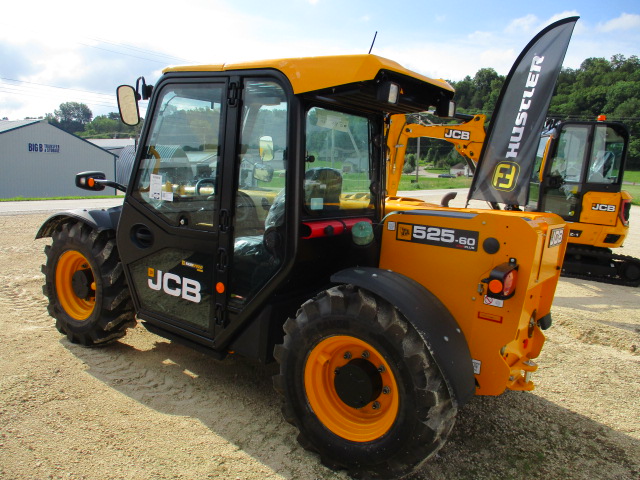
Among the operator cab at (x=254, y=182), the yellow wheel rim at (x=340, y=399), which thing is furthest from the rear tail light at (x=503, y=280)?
the operator cab at (x=254, y=182)

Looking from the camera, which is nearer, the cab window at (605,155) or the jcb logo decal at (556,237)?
the jcb logo decal at (556,237)

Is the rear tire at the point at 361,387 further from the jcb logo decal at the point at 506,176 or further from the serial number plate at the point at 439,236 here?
the jcb logo decal at the point at 506,176

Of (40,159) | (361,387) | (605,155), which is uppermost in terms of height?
(605,155)

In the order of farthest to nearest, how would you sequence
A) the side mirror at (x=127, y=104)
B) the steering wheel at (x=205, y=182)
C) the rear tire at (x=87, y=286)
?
the rear tire at (x=87, y=286) → the side mirror at (x=127, y=104) → the steering wheel at (x=205, y=182)

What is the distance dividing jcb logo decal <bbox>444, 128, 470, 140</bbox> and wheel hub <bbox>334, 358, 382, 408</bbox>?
6.33 meters

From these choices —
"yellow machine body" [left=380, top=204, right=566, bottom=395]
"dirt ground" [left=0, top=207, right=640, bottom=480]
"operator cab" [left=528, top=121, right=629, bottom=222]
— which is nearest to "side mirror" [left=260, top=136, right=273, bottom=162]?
"yellow machine body" [left=380, top=204, right=566, bottom=395]

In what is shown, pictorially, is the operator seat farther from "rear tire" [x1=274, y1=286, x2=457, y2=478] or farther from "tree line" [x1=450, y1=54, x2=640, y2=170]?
"tree line" [x1=450, y1=54, x2=640, y2=170]

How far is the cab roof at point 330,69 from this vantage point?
2445 mm

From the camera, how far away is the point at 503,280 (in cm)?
255

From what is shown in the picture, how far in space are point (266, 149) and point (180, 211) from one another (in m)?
0.83

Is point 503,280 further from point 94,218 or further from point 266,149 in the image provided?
point 94,218

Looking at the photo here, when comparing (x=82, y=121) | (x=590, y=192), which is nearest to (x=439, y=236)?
(x=590, y=192)

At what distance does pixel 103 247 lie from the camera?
3.98 m

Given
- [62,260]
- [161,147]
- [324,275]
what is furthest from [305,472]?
[62,260]
